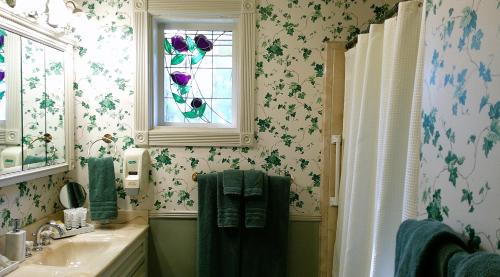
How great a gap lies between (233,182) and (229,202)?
0.39 ft

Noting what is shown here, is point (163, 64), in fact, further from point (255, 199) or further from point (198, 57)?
point (255, 199)

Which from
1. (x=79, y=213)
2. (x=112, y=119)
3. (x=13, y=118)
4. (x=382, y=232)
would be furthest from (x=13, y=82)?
(x=382, y=232)

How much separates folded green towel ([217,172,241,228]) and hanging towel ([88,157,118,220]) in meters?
0.61

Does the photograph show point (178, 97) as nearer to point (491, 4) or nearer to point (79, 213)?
point (79, 213)

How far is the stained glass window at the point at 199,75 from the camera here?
7.59ft

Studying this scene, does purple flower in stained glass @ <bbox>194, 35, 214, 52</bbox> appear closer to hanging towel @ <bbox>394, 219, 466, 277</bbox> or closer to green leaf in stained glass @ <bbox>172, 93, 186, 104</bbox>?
green leaf in stained glass @ <bbox>172, 93, 186, 104</bbox>

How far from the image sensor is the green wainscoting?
222 centimetres

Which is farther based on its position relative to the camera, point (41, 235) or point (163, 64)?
point (163, 64)

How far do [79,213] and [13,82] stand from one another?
77cm

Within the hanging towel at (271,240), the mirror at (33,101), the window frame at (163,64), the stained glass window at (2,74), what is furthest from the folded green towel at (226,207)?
the stained glass window at (2,74)

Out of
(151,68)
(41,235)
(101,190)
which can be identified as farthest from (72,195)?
(151,68)

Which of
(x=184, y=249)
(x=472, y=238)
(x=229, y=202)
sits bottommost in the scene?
(x=184, y=249)

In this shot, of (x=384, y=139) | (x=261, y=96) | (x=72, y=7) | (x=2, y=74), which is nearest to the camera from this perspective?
(x=384, y=139)

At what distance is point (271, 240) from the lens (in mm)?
2125
